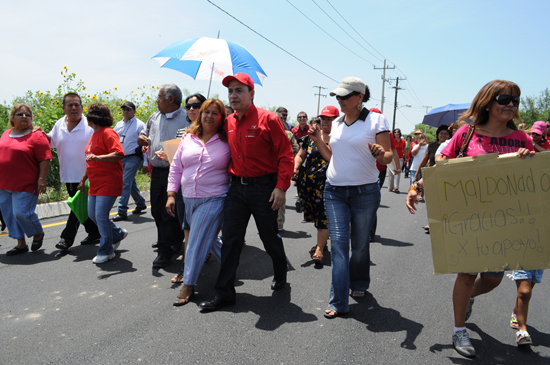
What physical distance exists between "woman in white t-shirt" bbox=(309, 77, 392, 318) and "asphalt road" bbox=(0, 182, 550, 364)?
0.48 metres

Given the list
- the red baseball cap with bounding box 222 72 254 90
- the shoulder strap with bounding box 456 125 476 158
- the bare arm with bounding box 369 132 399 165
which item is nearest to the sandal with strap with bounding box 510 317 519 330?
the shoulder strap with bounding box 456 125 476 158

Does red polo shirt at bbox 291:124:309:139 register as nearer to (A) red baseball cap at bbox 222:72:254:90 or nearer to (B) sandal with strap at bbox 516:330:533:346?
(A) red baseball cap at bbox 222:72:254:90

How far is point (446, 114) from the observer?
10867 mm

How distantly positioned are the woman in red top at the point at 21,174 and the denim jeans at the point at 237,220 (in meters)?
3.05

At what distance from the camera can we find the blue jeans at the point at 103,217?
16.7 feet

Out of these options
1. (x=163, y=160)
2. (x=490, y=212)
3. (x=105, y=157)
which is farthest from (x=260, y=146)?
(x=105, y=157)

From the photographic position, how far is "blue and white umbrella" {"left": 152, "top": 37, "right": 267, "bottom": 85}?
19.9 ft

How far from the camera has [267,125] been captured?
3.80m

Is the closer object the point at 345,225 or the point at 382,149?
the point at 382,149

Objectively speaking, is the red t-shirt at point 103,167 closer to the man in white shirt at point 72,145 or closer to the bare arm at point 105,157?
the bare arm at point 105,157

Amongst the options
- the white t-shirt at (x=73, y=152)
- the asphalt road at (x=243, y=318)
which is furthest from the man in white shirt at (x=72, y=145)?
the asphalt road at (x=243, y=318)

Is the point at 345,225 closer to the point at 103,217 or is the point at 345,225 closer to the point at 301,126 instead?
the point at 103,217

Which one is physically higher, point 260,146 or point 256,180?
point 260,146

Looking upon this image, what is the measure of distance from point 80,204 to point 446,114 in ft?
30.0
